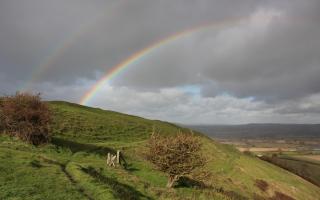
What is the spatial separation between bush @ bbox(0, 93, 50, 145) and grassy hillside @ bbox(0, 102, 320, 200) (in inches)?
67.2

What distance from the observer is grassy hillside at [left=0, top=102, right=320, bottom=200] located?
67.6ft

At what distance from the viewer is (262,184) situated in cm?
6481

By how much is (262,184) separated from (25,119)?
43699mm

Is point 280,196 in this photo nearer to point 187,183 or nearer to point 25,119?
point 187,183

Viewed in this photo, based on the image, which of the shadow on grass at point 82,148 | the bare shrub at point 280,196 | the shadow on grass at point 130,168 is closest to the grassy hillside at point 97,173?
the shadow on grass at point 82,148

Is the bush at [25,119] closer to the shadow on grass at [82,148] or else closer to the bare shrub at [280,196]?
the shadow on grass at [82,148]

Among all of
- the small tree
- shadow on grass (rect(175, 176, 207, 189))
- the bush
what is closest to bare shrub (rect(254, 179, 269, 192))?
shadow on grass (rect(175, 176, 207, 189))

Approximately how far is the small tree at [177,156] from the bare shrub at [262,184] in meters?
31.4

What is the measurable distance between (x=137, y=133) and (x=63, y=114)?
16395 mm

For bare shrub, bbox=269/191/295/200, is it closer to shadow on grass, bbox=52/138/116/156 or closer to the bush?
shadow on grass, bbox=52/138/116/156

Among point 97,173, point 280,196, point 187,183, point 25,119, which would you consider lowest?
point 280,196

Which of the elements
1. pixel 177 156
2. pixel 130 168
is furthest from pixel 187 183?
pixel 130 168

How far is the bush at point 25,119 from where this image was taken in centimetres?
4119

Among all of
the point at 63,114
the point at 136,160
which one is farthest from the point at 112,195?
the point at 63,114
